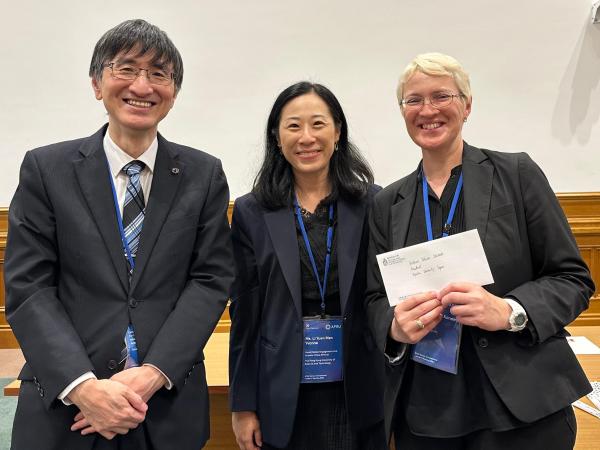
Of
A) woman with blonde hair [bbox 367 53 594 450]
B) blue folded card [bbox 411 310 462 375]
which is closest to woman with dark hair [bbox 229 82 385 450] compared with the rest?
woman with blonde hair [bbox 367 53 594 450]

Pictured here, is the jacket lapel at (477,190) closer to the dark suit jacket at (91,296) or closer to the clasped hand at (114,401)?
the dark suit jacket at (91,296)

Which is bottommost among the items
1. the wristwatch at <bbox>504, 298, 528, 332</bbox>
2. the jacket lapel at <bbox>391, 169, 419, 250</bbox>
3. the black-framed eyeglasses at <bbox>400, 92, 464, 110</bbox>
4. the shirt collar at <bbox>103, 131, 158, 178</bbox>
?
the wristwatch at <bbox>504, 298, 528, 332</bbox>

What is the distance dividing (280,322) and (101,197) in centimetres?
69

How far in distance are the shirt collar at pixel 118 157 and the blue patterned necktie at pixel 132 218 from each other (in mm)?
14

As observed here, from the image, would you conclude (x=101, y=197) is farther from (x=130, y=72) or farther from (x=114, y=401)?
(x=114, y=401)

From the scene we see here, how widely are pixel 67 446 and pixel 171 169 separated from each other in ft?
2.57

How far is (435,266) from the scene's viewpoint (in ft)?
4.24

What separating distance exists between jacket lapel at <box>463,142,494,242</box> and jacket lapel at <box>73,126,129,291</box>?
93 centimetres

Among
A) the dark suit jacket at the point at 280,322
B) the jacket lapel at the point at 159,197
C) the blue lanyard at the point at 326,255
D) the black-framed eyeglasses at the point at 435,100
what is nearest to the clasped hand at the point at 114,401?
the jacket lapel at the point at 159,197

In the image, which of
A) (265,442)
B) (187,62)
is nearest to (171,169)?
(265,442)

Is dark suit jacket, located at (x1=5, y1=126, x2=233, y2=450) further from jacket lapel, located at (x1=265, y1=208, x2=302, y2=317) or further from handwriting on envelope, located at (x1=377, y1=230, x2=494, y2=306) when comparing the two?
handwriting on envelope, located at (x1=377, y1=230, x2=494, y2=306)

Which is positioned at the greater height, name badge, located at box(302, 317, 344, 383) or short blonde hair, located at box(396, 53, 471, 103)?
short blonde hair, located at box(396, 53, 471, 103)

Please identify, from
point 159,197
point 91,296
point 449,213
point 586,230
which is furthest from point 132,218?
point 586,230

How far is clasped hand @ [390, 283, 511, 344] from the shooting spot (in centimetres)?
122
